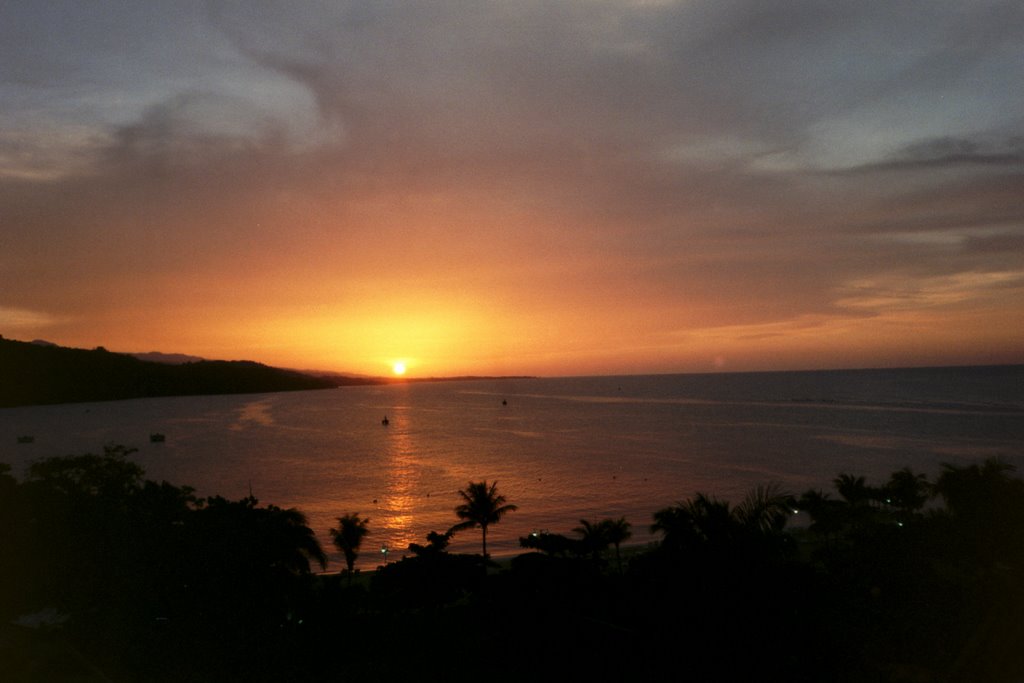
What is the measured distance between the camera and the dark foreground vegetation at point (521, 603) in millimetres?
11930

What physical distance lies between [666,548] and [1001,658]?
24.7 ft

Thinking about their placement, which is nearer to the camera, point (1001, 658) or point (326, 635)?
point (1001, 658)

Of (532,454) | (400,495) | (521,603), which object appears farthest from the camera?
(532,454)

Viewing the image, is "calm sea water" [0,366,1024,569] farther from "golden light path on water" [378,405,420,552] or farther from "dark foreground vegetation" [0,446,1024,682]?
"dark foreground vegetation" [0,446,1024,682]

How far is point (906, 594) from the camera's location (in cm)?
1541

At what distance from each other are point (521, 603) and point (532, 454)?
307 feet

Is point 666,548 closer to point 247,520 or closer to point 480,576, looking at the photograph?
point 480,576

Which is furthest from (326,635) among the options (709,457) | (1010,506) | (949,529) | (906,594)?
(709,457)

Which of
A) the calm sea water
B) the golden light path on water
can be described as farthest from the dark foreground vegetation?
the golden light path on water

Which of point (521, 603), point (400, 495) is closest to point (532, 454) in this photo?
point (400, 495)

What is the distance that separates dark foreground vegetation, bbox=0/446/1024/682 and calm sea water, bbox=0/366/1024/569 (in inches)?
1162

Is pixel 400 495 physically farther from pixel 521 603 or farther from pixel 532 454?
pixel 521 603

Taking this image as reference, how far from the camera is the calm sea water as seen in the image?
237 feet

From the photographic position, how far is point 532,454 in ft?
368
